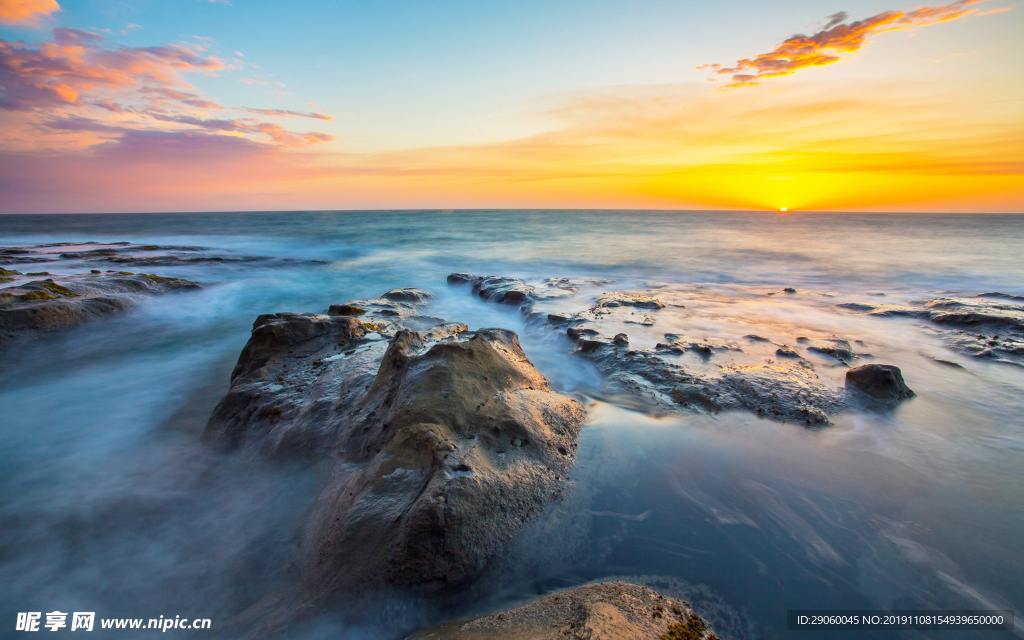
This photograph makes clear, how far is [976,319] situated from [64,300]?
15.4 meters

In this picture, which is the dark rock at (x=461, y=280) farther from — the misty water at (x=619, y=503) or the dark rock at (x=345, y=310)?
the misty water at (x=619, y=503)

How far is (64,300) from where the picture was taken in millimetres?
7277

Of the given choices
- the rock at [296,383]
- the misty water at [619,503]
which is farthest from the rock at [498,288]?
the rock at [296,383]

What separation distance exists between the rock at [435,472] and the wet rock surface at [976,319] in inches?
253

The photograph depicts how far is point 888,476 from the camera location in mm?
3250

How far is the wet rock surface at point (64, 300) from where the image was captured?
21.3ft

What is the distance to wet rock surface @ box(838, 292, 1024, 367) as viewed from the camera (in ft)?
19.3

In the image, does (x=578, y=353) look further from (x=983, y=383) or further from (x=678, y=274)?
(x=678, y=274)

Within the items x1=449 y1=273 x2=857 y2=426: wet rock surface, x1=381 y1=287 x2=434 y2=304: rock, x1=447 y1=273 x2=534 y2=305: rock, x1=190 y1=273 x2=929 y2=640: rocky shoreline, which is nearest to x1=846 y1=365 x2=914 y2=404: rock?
x1=190 y1=273 x2=929 y2=640: rocky shoreline

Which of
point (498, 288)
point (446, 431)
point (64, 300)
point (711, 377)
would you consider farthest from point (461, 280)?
point (446, 431)

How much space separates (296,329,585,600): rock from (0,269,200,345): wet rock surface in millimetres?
6701

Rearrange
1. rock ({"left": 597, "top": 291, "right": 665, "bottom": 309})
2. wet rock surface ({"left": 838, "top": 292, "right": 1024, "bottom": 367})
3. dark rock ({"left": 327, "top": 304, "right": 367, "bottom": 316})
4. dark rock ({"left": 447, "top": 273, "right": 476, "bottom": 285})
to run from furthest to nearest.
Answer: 1. dark rock ({"left": 447, "top": 273, "right": 476, "bottom": 285})
2. rock ({"left": 597, "top": 291, "right": 665, "bottom": 309})
3. dark rock ({"left": 327, "top": 304, "right": 367, "bottom": 316})
4. wet rock surface ({"left": 838, "top": 292, "right": 1024, "bottom": 367})

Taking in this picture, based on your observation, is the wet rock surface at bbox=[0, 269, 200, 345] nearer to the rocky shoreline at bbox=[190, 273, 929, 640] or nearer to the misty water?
the misty water

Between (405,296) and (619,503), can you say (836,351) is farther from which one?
(405,296)
